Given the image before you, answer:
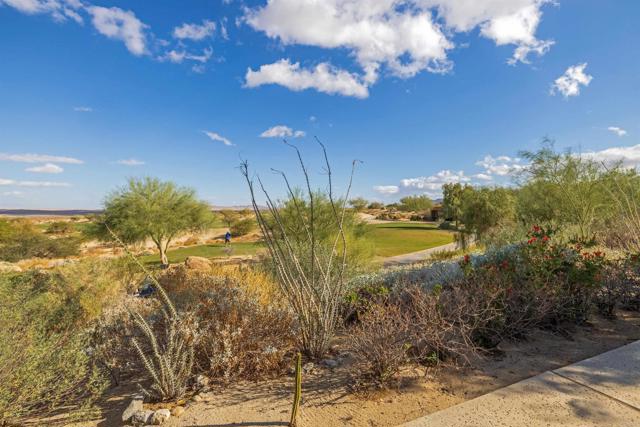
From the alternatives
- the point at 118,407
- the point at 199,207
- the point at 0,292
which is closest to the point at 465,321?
the point at 118,407

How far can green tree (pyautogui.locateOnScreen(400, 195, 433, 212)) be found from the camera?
3921 inches

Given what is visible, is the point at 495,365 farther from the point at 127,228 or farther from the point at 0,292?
the point at 127,228

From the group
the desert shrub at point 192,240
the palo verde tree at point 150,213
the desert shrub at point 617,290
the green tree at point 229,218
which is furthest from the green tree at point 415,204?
the desert shrub at point 617,290

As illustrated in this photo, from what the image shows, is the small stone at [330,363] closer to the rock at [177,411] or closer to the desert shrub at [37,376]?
the rock at [177,411]

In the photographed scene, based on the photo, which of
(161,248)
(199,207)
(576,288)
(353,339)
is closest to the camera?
(353,339)

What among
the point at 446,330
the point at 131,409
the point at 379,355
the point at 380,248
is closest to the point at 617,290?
the point at 446,330

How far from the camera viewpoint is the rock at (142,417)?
106 inches

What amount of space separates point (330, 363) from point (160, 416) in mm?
1767

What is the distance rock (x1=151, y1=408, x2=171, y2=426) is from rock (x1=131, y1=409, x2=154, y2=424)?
0.12 feet

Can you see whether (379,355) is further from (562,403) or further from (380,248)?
(380,248)

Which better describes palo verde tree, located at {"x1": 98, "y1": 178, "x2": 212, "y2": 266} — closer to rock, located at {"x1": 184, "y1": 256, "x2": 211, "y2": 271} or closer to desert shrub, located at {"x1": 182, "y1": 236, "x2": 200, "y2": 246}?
rock, located at {"x1": 184, "y1": 256, "x2": 211, "y2": 271}

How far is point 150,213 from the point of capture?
2452 centimetres

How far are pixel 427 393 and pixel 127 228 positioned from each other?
85.7 feet

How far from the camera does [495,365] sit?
11.5 feet
